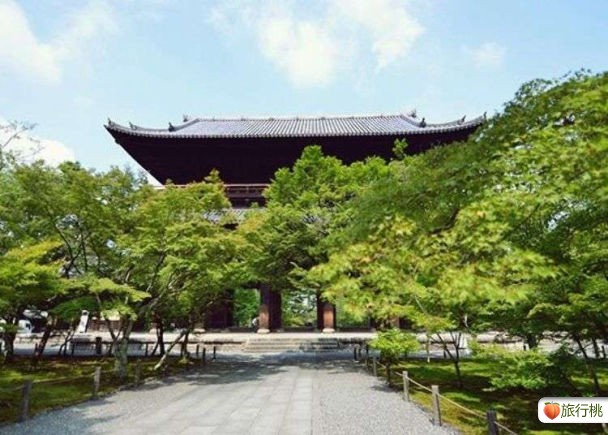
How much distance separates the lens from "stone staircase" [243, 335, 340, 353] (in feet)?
80.1

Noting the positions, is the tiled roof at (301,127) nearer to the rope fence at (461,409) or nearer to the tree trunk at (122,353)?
the tree trunk at (122,353)

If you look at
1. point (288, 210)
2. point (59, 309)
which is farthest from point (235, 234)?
point (59, 309)

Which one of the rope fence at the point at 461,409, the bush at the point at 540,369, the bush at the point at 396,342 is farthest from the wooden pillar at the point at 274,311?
the bush at the point at 540,369

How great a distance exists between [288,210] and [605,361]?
49.9 ft

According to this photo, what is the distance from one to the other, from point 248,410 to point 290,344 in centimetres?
1522

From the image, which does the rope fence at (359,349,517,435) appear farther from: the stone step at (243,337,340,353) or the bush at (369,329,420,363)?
the stone step at (243,337,340,353)

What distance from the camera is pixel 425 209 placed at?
5.28 m

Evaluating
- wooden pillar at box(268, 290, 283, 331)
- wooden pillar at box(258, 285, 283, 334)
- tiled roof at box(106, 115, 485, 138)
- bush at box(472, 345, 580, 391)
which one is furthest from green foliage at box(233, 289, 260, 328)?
bush at box(472, 345, 580, 391)

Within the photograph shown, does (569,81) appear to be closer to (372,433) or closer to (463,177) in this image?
(463,177)

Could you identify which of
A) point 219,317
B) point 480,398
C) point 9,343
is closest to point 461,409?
point 480,398

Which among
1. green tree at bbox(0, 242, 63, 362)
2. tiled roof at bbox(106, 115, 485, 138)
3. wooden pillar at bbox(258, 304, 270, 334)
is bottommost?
wooden pillar at bbox(258, 304, 270, 334)

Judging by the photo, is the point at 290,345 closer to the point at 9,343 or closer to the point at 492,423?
the point at 9,343

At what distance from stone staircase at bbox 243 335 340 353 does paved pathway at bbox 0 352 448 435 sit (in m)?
9.03

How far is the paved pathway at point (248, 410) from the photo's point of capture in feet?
27.4
